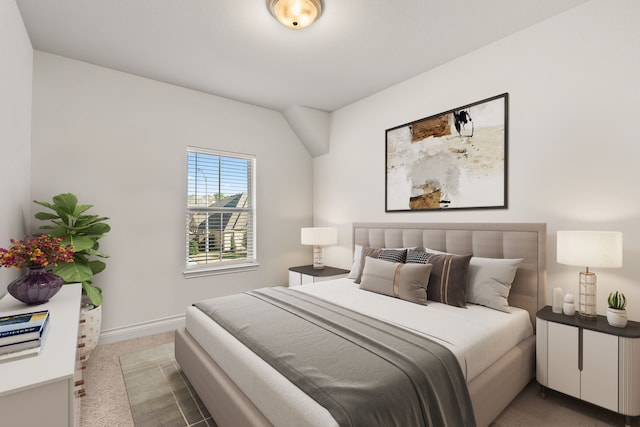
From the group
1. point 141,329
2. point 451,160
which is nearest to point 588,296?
point 451,160

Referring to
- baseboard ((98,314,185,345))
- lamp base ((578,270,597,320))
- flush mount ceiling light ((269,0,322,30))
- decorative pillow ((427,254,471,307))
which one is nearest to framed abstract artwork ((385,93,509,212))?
decorative pillow ((427,254,471,307))

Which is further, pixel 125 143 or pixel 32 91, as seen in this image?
pixel 125 143

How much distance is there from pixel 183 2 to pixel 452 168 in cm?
265

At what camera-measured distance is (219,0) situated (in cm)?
217

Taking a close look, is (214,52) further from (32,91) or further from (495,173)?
(495,173)

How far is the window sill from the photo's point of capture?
3654mm

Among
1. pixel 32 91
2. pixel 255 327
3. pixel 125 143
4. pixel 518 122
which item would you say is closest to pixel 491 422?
pixel 255 327

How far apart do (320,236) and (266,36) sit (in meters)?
2.38

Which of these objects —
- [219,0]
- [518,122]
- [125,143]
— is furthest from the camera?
[125,143]

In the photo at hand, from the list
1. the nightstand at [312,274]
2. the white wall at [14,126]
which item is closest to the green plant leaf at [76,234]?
the white wall at [14,126]


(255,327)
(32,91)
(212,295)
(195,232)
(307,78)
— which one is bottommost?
(212,295)

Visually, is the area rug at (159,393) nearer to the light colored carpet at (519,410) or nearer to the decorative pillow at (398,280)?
the light colored carpet at (519,410)

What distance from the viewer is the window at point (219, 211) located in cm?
375

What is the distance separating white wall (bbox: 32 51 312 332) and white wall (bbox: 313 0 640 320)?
270cm
